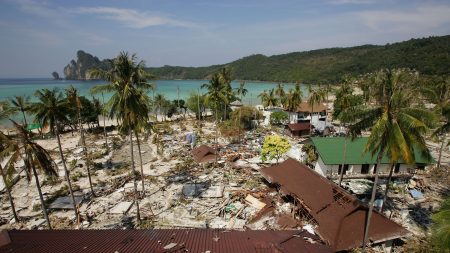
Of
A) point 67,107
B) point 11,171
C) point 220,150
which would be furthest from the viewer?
point 220,150

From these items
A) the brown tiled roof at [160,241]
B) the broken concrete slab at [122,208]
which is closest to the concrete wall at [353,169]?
the brown tiled roof at [160,241]

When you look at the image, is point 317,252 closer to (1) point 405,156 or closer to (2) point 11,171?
(1) point 405,156

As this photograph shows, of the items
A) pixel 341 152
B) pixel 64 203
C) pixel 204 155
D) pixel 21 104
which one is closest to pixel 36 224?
pixel 64 203

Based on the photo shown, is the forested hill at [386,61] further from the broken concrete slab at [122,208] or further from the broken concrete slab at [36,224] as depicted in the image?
the broken concrete slab at [36,224]

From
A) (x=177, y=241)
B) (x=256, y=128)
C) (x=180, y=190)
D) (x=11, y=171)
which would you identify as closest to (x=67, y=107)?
(x=11, y=171)

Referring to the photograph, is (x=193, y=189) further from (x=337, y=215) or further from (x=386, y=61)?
(x=386, y=61)

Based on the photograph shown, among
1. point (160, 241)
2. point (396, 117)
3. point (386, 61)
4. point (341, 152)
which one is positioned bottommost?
point (341, 152)

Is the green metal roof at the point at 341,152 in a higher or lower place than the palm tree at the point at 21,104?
lower
